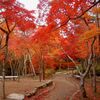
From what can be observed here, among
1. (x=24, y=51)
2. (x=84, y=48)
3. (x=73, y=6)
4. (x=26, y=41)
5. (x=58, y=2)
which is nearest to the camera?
(x=73, y=6)

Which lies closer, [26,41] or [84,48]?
[84,48]

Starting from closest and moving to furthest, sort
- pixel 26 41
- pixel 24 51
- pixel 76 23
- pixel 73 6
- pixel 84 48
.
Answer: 1. pixel 73 6
2. pixel 76 23
3. pixel 84 48
4. pixel 26 41
5. pixel 24 51

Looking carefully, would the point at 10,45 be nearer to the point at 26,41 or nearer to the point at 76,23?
the point at 26,41

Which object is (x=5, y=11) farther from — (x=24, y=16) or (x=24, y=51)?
(x=24, y=51)

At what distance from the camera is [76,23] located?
16406 millimetres

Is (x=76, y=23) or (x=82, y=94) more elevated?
(x=76, y=23)

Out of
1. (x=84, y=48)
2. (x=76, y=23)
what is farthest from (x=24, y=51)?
(x=76, y=23)

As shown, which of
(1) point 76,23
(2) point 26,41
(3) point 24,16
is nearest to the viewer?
(3) point 24,16

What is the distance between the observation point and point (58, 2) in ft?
41.9

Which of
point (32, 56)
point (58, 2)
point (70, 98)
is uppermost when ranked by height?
point (58, 2)

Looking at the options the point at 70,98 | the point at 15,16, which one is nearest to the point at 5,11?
the point at 15,16

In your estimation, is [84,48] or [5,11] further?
[84,48]

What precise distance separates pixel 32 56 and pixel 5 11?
25.0 metres

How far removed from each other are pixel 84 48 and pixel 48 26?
8636mm
